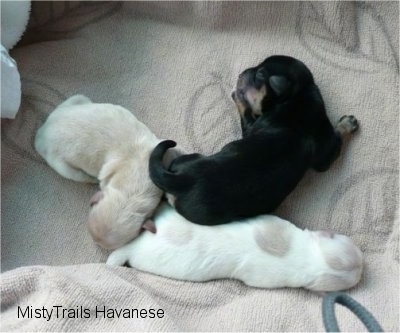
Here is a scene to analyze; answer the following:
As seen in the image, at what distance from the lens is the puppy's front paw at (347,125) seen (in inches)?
→ 66.5

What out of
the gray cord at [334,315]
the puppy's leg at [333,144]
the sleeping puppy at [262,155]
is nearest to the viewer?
the gray cord at [334,315]

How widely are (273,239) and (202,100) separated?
513 millimetres

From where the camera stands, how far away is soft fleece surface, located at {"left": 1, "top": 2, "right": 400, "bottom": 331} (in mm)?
1580

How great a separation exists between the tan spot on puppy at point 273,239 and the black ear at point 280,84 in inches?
15.1

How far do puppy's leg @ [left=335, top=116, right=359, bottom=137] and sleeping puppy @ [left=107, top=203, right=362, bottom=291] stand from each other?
0.35 meters

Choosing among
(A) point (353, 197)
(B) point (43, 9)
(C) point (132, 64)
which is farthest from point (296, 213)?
(B) point (43, 9)

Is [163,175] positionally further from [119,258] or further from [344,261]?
[344,261]

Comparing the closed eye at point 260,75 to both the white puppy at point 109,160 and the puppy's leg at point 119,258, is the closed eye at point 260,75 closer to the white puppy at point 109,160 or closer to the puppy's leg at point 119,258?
the white puppy at point 109,160

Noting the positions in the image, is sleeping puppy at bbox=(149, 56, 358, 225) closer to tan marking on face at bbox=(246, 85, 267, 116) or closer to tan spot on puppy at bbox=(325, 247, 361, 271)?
tan marking on face at bbox=(246, 85, 267, 116)

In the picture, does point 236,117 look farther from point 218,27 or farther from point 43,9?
point 43,9

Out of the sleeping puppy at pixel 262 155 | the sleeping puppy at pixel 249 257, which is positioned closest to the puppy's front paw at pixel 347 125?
the sleeping puppy at pixel 262 155

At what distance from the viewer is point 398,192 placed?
1677 millimetres

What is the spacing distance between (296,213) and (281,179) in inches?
7.5

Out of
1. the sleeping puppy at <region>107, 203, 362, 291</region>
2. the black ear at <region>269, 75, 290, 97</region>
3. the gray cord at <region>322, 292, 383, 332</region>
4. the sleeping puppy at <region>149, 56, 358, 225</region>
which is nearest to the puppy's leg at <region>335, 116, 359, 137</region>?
the sleeping puppy at <region>149, 56, 358, 225</region>
